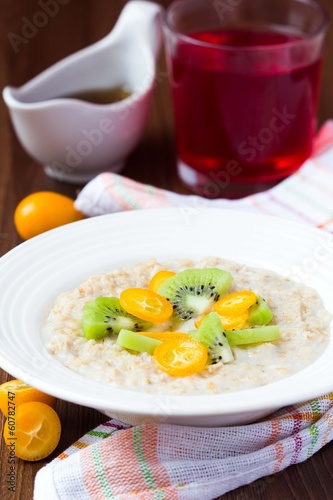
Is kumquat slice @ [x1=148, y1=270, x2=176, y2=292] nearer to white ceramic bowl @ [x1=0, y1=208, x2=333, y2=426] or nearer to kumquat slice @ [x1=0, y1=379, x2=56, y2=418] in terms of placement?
white ceramic bowl @ [x1=0, y1=208, x2=333, y2=426]

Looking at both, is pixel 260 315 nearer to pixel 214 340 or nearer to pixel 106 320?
pixel 214 340

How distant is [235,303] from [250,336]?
0.36 feet

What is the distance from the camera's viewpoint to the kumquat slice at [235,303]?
1847 mm

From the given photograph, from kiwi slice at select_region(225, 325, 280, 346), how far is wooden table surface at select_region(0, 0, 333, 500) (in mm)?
263

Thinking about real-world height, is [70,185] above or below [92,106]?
below

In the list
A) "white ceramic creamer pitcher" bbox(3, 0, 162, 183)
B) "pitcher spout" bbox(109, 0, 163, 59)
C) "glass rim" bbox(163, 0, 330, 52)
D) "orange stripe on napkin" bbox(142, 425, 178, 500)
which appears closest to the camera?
"orange stripe on napkin" bbox(142, 425, 178, 500)

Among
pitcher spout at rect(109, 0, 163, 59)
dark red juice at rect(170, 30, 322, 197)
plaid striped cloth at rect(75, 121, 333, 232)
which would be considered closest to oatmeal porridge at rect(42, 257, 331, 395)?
plaid striped cloth at rect(75, 121, 333, 232)

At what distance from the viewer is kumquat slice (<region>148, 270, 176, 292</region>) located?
199 cm

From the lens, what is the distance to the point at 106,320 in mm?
1825

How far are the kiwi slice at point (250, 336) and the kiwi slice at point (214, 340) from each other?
2 cm

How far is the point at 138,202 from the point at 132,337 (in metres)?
0.93

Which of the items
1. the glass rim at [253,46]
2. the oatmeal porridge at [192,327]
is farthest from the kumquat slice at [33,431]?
the glass rim at [253,46]

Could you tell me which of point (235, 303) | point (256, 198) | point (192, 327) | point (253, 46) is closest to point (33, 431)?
point (192, 327)

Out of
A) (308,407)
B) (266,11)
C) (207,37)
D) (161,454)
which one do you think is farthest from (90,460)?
(266,11)
